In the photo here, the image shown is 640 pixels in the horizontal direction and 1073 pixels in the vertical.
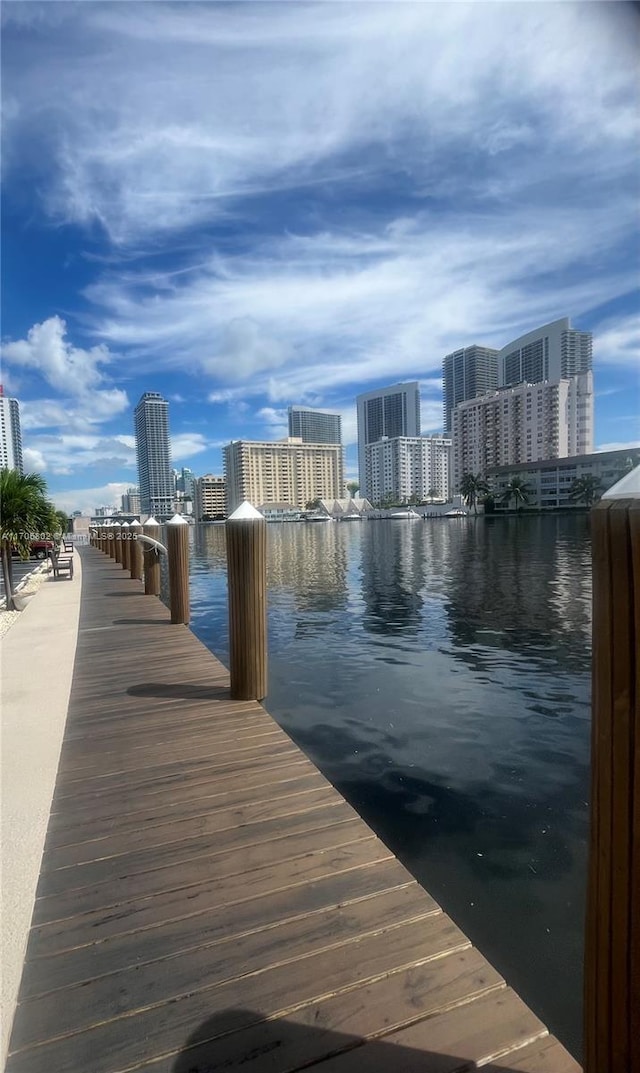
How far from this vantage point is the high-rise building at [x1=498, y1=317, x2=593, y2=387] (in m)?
140

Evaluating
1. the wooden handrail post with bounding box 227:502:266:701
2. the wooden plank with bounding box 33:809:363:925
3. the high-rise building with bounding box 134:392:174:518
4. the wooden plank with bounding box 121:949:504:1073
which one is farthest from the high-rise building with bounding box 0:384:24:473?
the high-rise building with bounding box 134:392:174:518

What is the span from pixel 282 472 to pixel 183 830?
320 feet

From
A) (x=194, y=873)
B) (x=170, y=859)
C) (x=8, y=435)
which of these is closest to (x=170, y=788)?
(x=170, y=859)

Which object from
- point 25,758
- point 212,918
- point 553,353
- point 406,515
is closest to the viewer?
point 212,918

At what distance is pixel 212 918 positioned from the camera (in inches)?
83.4

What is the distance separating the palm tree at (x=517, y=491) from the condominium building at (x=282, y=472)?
42888 mm

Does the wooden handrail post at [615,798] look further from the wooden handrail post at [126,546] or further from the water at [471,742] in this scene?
the wooden handrail post at [126,546]

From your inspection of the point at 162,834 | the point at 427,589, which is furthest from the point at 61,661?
the point at 427,589

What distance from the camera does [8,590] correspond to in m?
12.5

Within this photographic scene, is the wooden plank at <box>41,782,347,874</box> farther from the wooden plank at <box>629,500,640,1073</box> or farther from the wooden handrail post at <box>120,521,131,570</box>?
the wooden handrail post at <box>120,521,131,570</box>

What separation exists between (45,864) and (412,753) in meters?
3.96

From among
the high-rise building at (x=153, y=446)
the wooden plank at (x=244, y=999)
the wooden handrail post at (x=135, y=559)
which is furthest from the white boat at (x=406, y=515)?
the wooden plank at (x=244, y=999)

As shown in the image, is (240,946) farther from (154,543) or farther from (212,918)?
(154,543)

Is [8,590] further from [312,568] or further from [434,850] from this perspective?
[312,568]
